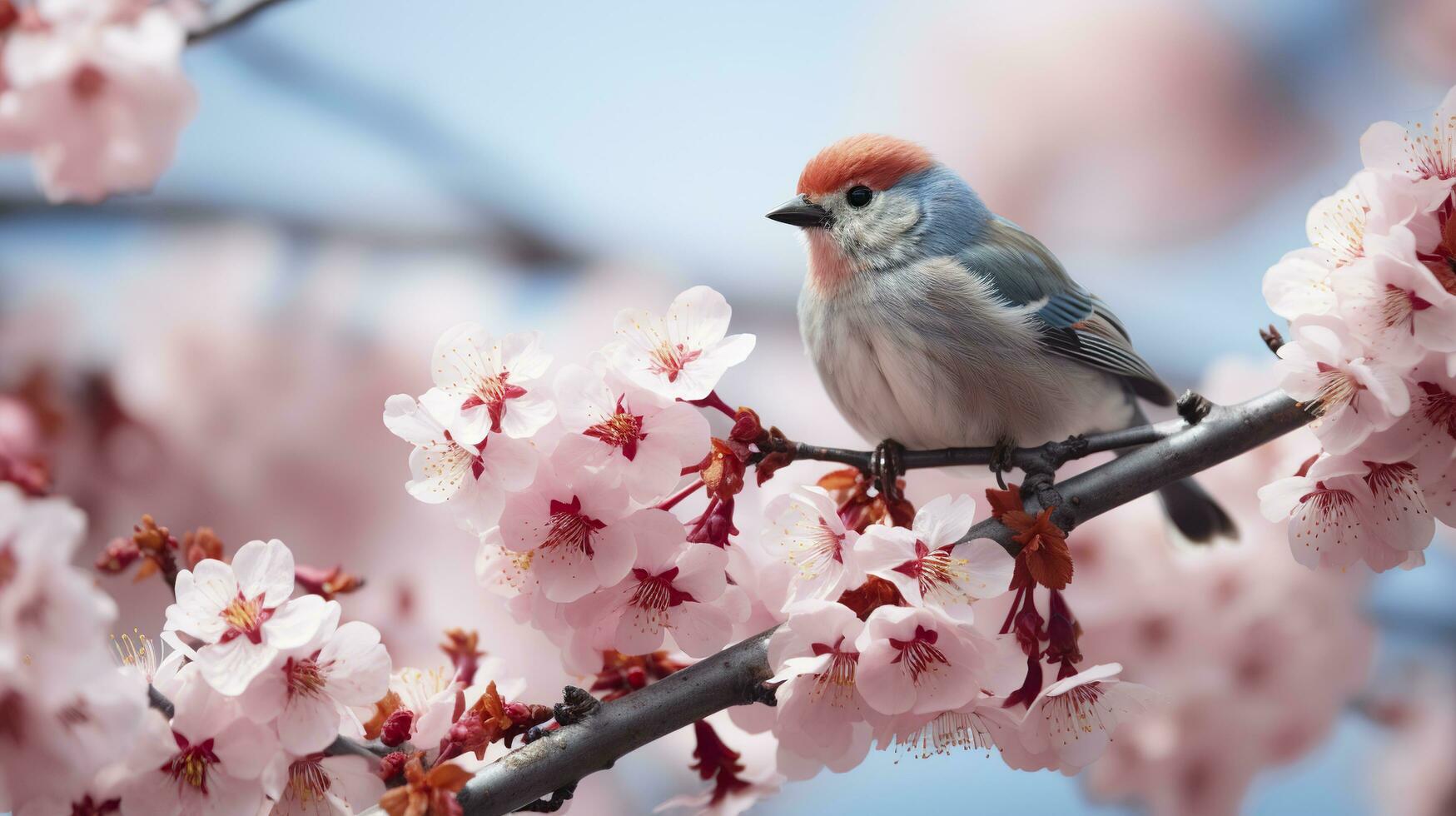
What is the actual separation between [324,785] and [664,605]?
0.84ft

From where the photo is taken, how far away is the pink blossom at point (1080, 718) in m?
0.69

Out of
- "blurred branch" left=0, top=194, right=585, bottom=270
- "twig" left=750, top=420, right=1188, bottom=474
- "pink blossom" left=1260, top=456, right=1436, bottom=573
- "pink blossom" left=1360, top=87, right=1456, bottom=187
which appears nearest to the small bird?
"twig" left=750, top=420, right=1188, bottom=474

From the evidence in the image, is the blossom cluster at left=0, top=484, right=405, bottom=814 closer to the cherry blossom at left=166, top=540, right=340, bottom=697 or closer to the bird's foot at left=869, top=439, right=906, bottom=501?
the cherry blossom at left=166, top=540, right=340, bottom=697

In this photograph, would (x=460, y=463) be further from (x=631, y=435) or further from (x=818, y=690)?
(x=818, y=690)

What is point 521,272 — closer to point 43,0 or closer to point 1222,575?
point 43,0

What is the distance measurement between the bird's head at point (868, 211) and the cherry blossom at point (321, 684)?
55cm

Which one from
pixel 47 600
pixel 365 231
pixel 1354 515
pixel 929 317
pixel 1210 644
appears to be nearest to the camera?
pixel 47 600

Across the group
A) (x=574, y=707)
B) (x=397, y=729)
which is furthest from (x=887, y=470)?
(x=397, y=729)

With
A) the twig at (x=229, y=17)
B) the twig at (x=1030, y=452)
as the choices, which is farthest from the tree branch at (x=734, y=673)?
the twig at (x=229, y=17)

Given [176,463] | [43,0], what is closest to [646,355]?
[43,0]

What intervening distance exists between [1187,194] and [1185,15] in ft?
1.38

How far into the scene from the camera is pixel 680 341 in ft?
2.36

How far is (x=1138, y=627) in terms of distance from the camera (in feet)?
5.07

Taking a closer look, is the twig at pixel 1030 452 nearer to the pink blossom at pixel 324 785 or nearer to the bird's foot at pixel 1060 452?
the bird's foot at pixel 1060 452
